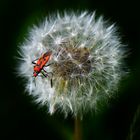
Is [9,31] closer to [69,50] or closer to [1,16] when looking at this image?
[1,16]

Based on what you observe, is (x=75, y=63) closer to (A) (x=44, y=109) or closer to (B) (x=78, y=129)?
(B) (x=78, y=129)

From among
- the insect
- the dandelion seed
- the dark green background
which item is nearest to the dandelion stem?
the dandelion seed

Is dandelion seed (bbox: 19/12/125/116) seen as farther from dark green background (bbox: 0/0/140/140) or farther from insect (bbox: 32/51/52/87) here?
dark green background (bbox: 0/0/140/140)

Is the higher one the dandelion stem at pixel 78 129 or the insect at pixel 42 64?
the insect at pixel 42 64

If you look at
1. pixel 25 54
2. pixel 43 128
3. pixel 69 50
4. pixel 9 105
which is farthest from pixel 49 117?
pixel 69 50

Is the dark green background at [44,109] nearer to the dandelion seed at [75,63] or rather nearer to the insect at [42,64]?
the dandelion seed at [75,63]

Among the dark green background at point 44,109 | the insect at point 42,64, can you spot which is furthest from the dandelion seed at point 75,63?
the dark green background at point 44,109
